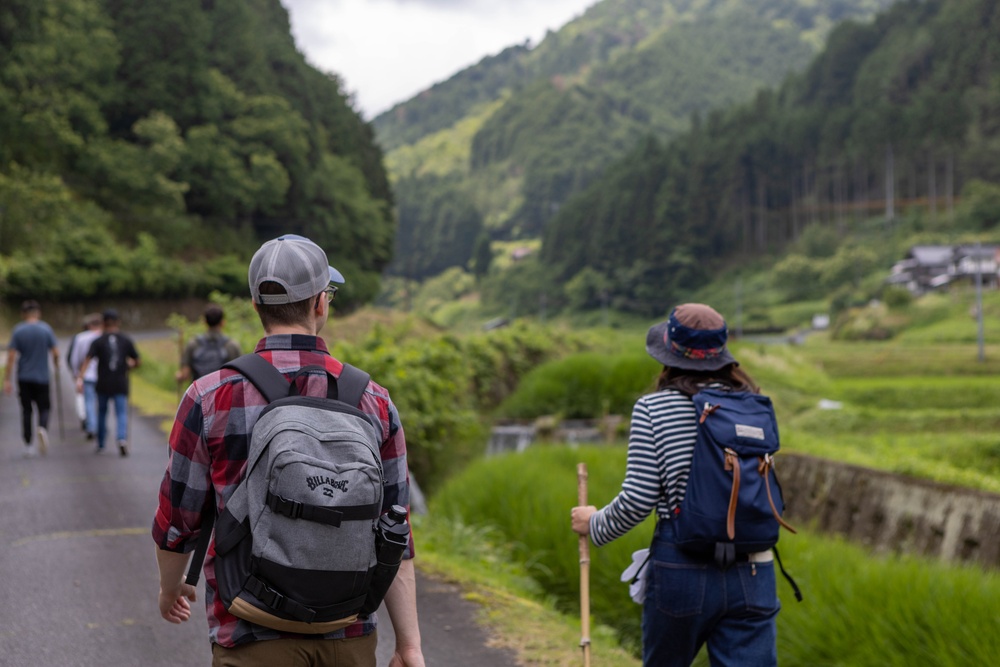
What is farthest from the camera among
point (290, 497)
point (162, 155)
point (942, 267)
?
point (942, 267)

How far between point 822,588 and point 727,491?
3035 mm

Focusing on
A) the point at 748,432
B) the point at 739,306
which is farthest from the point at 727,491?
the point at 739,306

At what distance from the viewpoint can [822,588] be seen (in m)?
6.07

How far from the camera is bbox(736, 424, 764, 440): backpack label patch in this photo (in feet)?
11.3

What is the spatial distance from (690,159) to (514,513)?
121 metres

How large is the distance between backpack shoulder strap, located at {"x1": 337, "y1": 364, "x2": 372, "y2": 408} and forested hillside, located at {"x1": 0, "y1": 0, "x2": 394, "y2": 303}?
45.3 m

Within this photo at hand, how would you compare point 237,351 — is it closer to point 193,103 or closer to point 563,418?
point 563,418

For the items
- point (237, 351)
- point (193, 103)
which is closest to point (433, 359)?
point (237, 351)

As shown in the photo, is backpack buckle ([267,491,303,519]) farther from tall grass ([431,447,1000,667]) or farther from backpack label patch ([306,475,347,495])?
tall grass ([431,447,1000,667])

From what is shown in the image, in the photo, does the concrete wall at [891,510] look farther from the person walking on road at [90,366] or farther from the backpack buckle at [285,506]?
the person walking on road at [90,366]

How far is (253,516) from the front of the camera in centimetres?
230

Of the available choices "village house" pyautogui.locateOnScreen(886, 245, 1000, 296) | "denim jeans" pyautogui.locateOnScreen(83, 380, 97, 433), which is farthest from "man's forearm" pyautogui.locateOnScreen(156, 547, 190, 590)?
"village house" pyautogui.locateOnScreen(886, 245, 1000, 296)

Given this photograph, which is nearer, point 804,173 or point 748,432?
point 748,432

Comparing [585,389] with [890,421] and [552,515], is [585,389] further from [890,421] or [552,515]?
[890,421]
